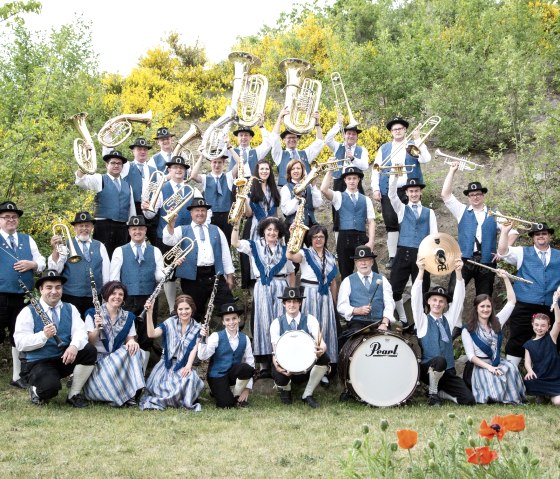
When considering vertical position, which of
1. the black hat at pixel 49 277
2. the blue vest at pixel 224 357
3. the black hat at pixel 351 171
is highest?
the black hat at pixel 351 171

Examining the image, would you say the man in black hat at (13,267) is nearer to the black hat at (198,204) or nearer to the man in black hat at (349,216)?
the black hat at (198,204)

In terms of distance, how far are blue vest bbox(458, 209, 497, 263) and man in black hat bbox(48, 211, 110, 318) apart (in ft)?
12.6

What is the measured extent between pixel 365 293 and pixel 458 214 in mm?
1563

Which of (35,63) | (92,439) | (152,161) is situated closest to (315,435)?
(92,439)

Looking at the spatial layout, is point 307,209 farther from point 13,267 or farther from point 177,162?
point 13,267

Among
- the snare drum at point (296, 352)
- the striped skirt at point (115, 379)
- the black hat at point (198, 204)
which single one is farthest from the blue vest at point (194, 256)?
the snare drum at point (296, 352)

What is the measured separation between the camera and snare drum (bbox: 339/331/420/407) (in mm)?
7152

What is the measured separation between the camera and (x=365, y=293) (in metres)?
7.79

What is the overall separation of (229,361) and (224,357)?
0.21ft

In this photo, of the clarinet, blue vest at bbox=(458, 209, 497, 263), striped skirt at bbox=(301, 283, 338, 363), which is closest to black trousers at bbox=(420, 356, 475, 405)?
striped skirt at bbox=(301, 283, 338, 363)

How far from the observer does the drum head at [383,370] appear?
7.16 metres

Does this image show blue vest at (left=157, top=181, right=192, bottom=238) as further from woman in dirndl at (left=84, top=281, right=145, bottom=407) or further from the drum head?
the drum head

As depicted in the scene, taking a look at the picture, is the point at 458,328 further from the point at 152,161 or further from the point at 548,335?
the point at 152,161

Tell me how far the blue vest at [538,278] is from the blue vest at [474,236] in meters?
0.40
